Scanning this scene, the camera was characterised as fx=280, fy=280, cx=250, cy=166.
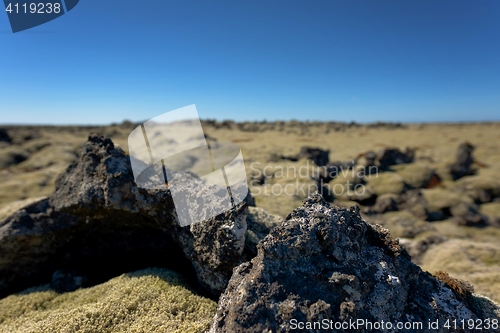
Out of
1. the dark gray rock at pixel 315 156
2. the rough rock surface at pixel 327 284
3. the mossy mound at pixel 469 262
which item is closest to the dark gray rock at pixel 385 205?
the mossy mound at pixel 469 262

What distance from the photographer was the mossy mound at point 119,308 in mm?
3871

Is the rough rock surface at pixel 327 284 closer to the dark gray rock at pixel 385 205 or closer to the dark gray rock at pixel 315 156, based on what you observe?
the dark gray rock at pixel 385 205

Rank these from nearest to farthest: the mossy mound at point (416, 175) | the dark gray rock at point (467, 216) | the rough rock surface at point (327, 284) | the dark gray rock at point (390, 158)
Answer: the rough rock surface at point (327, 284) < the dark gray rock at point (467, 216) < the mossy mound at point (416, 175) < the dark gray rock at point (390, 158)

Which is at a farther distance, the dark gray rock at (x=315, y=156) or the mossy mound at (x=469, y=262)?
the dark gray rock at (x=315, y=156)

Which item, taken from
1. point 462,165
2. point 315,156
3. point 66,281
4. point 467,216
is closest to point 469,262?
point 467,216

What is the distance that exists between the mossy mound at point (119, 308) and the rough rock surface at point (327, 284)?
4.03 feet

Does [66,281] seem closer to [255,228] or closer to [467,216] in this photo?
[255,228]

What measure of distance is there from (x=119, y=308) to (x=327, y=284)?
10.1 ft

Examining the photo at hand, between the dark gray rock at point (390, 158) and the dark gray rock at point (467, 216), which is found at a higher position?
the dark gray rock at point (390, 158)

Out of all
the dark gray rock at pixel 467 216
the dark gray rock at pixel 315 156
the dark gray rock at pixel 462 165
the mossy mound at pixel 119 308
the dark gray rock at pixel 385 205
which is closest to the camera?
the mossy mound at pixel 119 308

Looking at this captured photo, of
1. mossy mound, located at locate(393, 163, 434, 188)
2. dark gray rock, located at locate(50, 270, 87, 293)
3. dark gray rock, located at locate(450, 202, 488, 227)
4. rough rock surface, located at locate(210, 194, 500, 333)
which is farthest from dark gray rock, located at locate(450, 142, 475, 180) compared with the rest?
dark gray rock, located at locate(50, 270, 87, 293)

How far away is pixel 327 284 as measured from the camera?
310 cm

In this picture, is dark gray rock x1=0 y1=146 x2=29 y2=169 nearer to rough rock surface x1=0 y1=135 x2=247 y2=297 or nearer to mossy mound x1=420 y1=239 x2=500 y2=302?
rough rock surface x1=0 y1=135 x2=247 y2=297

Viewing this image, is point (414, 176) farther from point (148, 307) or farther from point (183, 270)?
point (148, 307)
